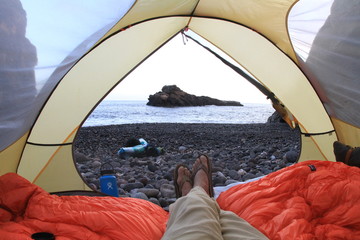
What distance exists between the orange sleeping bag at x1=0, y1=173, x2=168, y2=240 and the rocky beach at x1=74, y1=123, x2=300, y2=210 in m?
0.85

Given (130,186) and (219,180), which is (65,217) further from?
(219,180)

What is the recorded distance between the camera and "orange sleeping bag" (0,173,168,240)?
75.1 inches

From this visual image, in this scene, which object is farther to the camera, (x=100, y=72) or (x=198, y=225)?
(x=100, y=72)

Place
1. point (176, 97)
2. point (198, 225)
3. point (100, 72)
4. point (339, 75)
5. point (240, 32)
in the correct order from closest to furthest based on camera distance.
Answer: point (198, 225), point (339, 75), point (100, 72), point (240, 32), point (176, 97)

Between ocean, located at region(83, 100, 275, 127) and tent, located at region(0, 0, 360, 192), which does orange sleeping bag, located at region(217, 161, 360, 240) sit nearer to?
tent, located at region(0, 0, 360, 192)

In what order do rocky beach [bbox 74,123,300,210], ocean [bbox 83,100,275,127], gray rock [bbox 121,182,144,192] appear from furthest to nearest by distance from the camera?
ocean [bbox 83,100,275,127] < rocky beach [bbox 74,123,300,210] < gray rock [bbox 121,182,144,192]

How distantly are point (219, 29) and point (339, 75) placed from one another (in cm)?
136

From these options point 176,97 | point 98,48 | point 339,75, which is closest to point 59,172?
point 98,48

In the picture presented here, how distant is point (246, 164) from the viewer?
5.18 meters

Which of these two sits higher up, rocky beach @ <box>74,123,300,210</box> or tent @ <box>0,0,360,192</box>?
tent @ <box>0,0,360,192</box>

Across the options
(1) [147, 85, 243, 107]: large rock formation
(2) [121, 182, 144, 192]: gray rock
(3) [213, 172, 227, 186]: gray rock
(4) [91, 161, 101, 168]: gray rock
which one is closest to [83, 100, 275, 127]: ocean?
(1) [147, 85, 243, 107]: large rock formation

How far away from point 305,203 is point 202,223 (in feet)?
2.80

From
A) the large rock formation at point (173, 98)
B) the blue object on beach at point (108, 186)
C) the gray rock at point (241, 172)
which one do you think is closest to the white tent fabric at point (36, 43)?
the blue object on beach at point (108, 186)

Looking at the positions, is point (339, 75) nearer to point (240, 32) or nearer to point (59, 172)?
point (240, 32)
